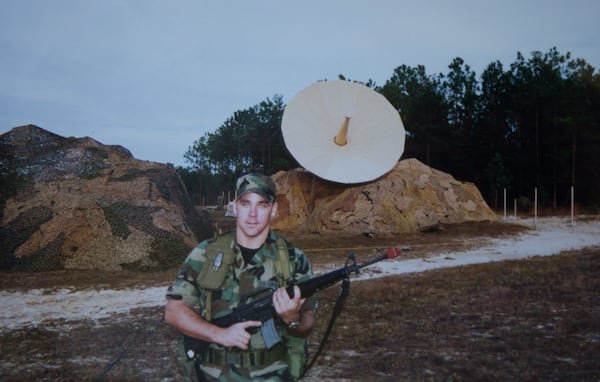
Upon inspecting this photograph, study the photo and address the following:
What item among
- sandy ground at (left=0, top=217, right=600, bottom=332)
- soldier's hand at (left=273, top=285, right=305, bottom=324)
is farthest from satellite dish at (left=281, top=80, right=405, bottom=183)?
soldier's hand at (left=273, top=285, right=305, bottom=324)

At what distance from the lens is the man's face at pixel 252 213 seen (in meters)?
2.67

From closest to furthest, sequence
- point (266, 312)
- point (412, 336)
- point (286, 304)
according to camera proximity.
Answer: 1. point (286, 304)
2. point (266, 312)
3. point (412, 336)

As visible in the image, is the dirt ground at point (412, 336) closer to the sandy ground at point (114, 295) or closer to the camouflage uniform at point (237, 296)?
the sandy ground at point (114, 295)

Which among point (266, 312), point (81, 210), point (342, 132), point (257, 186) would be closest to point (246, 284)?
point (266, 312)

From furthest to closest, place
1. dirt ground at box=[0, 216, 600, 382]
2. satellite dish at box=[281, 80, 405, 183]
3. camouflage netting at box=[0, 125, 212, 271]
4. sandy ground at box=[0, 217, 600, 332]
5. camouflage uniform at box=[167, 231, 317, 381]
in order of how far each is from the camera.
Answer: satellite dish at box=[281, 80, 405, 183] < camouflage netting at box=[0, 125, 212, 271] < sandy ground at box=[0, 217, 600, 332] < dirt ground at box=[0, 216, 600, 382] < camouflage uniform at box=[167, 231, 317, 381]

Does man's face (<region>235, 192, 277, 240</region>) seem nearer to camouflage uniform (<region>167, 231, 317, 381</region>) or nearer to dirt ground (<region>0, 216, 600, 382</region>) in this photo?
camouflage uniform (<region>167, 231, 317, 381</region>)

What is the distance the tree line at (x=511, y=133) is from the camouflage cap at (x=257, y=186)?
1405 inches

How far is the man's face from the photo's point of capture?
2.67 metres

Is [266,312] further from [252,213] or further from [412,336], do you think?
[412,336]

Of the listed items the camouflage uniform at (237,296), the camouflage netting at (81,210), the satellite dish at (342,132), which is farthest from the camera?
the satellite dish at (342,132)

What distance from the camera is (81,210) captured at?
550 inches

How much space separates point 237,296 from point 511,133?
4371cm

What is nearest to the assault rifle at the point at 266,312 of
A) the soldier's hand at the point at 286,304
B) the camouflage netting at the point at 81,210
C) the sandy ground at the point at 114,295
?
the soldier's hand at the point at 286,304

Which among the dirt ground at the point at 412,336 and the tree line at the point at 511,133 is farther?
the tree line at the point at 511,133
